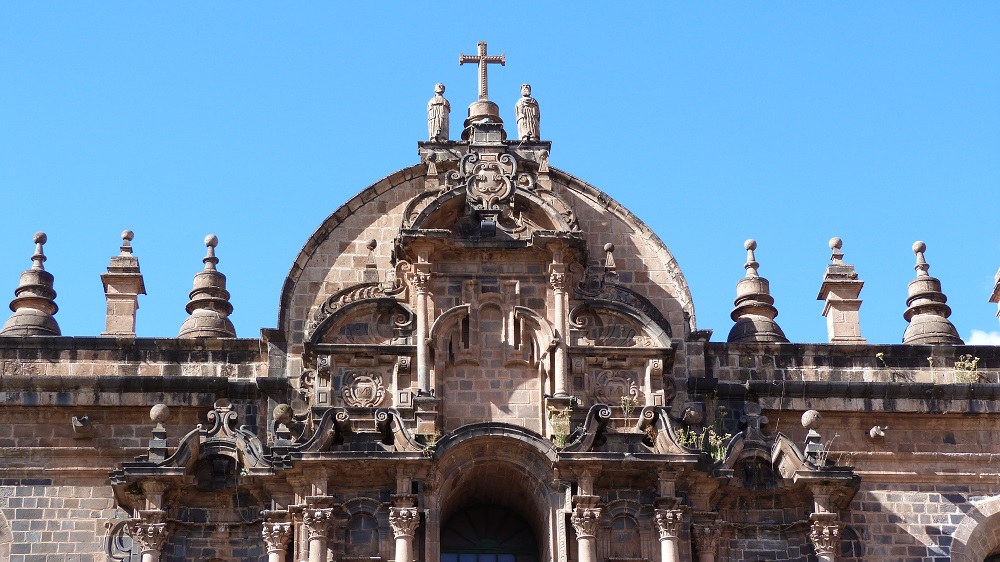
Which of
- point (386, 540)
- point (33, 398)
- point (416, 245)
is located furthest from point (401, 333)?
point (33, 398)

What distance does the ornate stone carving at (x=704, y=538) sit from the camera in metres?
34.6

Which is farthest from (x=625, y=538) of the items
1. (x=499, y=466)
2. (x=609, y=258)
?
(x=609, y=258)

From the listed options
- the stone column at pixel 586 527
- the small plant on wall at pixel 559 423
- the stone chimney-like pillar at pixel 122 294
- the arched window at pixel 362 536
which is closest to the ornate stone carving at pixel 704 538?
the stone column at pixel 586 527

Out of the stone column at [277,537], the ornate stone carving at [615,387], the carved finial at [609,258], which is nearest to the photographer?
the stone column at [277,537]

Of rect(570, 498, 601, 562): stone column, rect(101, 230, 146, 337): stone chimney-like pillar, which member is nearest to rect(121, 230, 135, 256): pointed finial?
rect(101, 230, 146, 337): stone chimney-like pillar

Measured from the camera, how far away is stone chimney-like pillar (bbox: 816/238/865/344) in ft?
131

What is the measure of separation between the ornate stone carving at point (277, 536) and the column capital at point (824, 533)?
863cm

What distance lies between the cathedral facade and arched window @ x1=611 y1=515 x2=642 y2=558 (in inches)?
2.2

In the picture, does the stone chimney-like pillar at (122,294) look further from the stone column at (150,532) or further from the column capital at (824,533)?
the column capital at (824,533)

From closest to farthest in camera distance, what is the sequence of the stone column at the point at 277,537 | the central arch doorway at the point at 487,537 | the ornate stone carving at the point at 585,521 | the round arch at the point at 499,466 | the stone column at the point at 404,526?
1. the stone column at the point at 404,526
2. the ornate stone carving at the point at 585,521
3. the round arch at the point at 499,466
4. the stone column at the point at 277,537
5. the central arch doorway at the point at 487,537

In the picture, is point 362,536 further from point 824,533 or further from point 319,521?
point 824,533

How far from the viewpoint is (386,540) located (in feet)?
112

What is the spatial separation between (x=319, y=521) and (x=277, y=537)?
3.01 ft

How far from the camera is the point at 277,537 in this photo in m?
34.3
